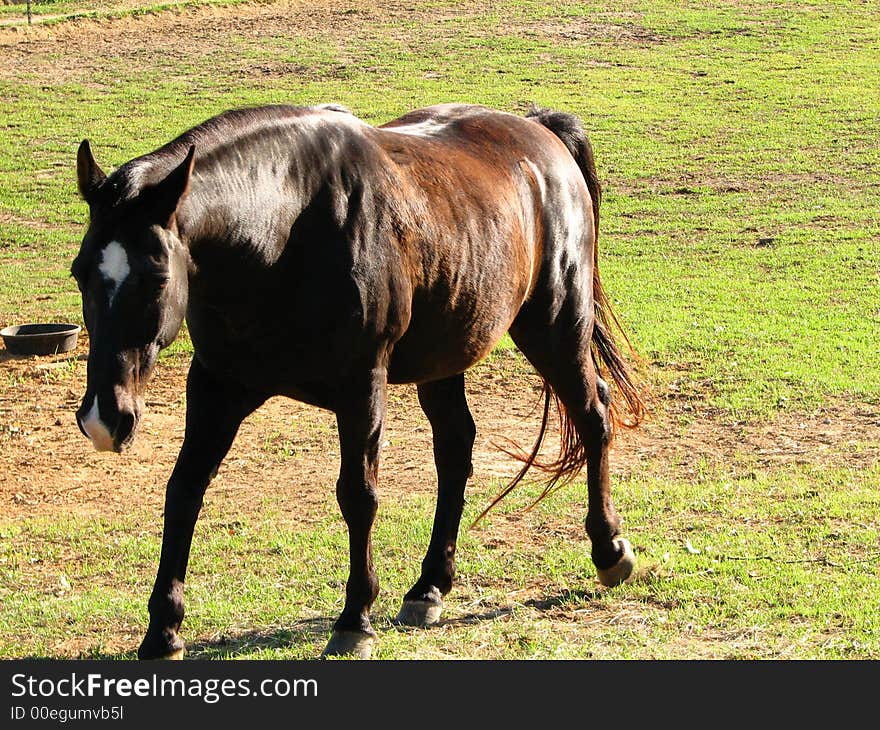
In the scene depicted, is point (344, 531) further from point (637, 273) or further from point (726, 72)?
point (726, 72)

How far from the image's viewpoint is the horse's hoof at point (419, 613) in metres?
5.50

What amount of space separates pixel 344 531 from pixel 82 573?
1295mm

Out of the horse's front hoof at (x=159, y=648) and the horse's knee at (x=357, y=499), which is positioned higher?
the horse's knee at (x=357, y=499)

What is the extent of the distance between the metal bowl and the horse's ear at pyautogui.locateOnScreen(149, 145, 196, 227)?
627 centimetres

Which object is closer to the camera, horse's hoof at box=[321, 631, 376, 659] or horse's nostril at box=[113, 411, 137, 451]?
horse's nostril at box=[113, 411, 137, 451]

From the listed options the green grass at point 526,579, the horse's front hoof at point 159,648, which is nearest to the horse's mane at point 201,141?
the horse's front hoof at point 159,648

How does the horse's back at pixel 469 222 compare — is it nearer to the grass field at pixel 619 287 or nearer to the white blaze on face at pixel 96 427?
the grass field at pixel 619 287

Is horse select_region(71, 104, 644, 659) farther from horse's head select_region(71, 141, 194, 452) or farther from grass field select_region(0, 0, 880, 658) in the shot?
grass field select_region(0, 0, 880, 658)

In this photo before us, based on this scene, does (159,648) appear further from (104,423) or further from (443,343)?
(443,343)

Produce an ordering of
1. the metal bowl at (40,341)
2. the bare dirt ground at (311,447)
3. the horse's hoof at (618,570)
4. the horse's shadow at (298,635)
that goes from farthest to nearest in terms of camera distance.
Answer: the metal bowl at (40,341), the bare dirt ground at (311,447), the horse's hoof at (618,570), the horse's shadow at (298,635)

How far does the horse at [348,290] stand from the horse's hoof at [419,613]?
0.04 ft

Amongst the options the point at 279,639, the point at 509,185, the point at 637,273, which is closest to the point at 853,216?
the point at 637,273

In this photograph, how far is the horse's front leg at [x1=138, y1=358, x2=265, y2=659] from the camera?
4.92 meters

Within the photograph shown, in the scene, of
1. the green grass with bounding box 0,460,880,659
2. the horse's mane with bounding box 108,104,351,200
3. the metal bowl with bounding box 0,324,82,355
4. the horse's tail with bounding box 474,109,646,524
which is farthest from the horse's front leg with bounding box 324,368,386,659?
the metal bowl with bounding box 0,324,82,355
